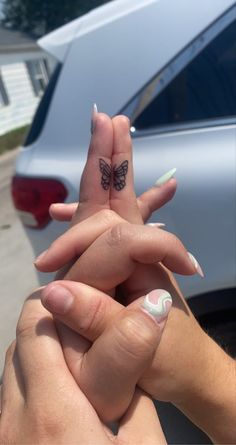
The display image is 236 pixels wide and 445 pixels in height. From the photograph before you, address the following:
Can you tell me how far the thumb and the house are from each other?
51.5ft

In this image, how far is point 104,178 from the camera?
3.41 ft

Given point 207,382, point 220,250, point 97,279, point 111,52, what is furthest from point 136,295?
point 111,52

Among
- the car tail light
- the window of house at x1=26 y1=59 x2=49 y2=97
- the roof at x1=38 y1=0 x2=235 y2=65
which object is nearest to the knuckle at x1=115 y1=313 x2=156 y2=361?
the car tail light

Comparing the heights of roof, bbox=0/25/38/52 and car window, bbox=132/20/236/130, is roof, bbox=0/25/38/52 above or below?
below

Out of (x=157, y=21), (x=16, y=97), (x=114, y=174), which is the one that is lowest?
(x=16, y=97)

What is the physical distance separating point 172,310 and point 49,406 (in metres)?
0.35

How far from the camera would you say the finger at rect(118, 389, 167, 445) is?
2.63ft

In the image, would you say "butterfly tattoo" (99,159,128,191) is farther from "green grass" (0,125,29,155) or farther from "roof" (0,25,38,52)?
"roof" (0,25,38,52)

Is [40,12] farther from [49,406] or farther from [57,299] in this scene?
[49,406]

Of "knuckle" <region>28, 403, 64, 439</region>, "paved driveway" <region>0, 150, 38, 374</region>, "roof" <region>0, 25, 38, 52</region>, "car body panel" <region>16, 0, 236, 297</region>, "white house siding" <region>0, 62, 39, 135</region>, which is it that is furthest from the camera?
"roof" <region>0, 25, 38, 52</region>

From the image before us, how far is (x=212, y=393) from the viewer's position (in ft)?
3.46

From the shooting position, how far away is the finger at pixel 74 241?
99 centimetres

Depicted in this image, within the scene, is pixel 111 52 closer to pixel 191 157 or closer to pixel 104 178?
pixel 191 157

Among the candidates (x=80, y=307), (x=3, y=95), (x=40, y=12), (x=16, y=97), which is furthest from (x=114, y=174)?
(x=40, y=12)
